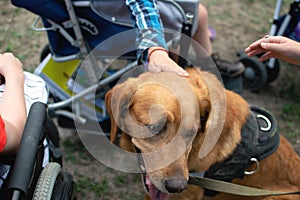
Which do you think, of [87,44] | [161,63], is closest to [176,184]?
[161,63]

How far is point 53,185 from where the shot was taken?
1.66m

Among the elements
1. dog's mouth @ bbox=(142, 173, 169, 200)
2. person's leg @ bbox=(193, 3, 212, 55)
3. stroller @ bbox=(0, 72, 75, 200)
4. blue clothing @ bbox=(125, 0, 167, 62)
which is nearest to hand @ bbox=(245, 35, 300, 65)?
blue clothing @ bbox=(125, 0, 167, 62)

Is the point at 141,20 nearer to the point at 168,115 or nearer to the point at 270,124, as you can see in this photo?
the point at 168,115

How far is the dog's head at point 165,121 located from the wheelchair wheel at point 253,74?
183cm

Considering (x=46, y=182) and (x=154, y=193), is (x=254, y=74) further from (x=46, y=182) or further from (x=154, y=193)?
(x=46, y=182)

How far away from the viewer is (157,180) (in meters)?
1.85

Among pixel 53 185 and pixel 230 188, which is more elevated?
pixel 53 185

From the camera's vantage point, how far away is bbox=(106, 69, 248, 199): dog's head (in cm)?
183

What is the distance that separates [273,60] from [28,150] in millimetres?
2761

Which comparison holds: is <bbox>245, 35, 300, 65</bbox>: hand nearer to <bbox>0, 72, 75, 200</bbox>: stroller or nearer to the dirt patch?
<bbox>0, 72, 75, 200</bbox>: stroller

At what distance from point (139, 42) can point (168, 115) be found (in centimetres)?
60

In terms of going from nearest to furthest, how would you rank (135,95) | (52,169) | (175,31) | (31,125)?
(31,125), (52,169), (135,95), (175,31)

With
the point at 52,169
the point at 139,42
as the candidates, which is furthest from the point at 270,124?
the point at 52,169

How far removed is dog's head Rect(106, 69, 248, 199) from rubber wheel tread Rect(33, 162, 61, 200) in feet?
1.40
